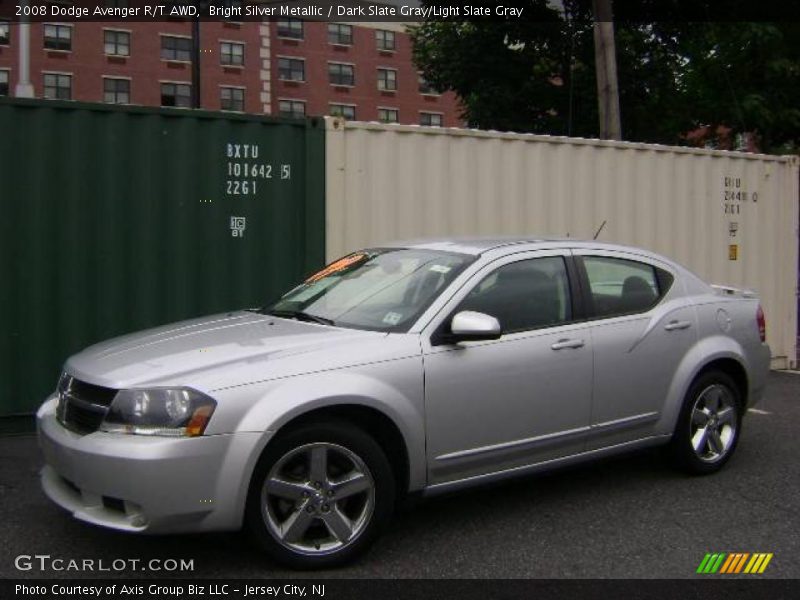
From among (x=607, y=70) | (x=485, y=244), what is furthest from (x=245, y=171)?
(x=607, y=70)

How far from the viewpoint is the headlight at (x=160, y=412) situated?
3422 mm

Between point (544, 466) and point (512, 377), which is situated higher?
point (512, 377)

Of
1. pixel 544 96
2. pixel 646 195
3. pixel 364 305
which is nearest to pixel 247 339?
pixel 364 305

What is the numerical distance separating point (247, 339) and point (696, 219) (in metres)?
6.98

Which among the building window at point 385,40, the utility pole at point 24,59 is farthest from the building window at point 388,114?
the utility pole at point 24,59

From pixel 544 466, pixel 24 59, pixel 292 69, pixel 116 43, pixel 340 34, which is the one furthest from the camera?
pixel 340 34

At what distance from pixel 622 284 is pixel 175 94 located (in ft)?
176

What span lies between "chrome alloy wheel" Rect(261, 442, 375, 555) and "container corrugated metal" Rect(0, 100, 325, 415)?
350cm

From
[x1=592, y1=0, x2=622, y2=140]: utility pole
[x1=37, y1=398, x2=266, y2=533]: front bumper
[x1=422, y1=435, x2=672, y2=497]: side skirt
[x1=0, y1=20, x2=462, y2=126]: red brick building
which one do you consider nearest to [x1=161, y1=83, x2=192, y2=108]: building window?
[x1=0, y1=20, x2=462, y2=126]: red brick building

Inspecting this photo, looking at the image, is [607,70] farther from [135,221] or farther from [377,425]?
[377,425]

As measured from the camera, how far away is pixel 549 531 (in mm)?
4305

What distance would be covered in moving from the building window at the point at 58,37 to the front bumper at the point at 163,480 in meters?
53.6

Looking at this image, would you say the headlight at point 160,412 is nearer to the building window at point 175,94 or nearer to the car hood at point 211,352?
the car hood at point 211,352

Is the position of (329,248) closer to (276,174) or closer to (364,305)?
(276,174)
